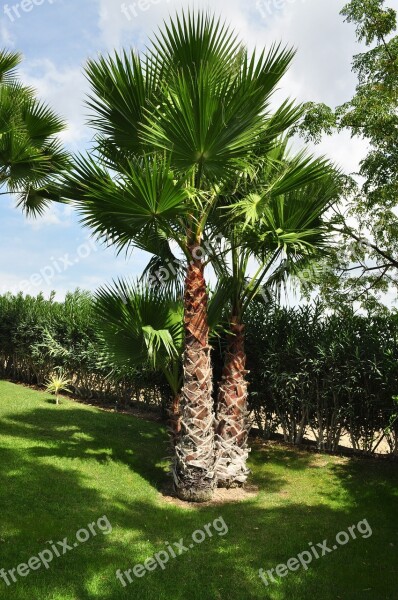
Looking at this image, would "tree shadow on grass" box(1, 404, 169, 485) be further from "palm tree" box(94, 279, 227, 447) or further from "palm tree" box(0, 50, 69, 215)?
"palm tree" box(0, 50, 69, 215)

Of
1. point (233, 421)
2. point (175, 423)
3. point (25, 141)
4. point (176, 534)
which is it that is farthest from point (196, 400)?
point (25, 141)

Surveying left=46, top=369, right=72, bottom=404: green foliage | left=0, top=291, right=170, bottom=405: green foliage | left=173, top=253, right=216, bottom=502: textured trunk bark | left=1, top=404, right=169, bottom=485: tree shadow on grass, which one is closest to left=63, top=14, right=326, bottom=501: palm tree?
left=173, top=253, right=216, bottom=502: textured trunk bark

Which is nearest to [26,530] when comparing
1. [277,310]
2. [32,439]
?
[32,439]

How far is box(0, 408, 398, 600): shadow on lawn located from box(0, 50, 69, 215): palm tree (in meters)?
4.71

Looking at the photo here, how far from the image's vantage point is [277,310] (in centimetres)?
973

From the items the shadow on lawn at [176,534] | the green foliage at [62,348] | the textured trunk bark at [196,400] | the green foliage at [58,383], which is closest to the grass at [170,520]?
the shadow on lawn at [176,534]

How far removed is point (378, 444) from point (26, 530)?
236 inches

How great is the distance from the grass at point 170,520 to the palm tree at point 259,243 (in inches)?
38.2

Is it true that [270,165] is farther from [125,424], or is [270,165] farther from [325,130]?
[125,424]

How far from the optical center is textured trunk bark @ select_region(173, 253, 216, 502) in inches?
260

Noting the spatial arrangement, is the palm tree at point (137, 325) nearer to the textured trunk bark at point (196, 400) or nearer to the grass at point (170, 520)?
the textured trunk bark at point (196, 400)

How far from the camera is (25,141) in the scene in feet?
29.8

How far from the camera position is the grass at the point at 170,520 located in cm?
457

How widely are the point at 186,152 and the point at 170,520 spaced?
4.27m
